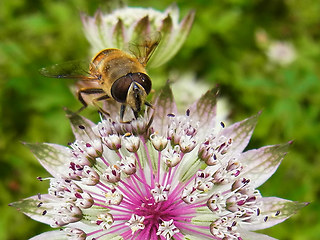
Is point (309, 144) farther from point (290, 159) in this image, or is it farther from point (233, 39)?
point (233, 39)

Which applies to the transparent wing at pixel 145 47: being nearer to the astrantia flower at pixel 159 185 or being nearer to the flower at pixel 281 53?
the astrantia flower at pixel 159 185

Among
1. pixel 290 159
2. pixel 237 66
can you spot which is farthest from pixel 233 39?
pixel 290 159

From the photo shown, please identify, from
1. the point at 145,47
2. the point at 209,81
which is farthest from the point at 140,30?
the point at 209,81

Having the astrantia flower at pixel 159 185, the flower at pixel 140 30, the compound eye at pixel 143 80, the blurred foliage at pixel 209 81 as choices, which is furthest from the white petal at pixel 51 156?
the blurred foliage at pixel 209 81

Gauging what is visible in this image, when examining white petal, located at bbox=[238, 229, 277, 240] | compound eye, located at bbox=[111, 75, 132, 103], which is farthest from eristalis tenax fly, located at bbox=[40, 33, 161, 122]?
white petal, located at bbox=[238, 229, 277, 240]

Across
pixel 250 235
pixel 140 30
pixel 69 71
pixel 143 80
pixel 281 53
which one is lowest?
pixel 250 235

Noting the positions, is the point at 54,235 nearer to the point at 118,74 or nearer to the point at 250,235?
the point at 118,74

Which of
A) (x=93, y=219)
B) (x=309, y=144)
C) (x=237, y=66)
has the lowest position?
(x=93, y=219)
